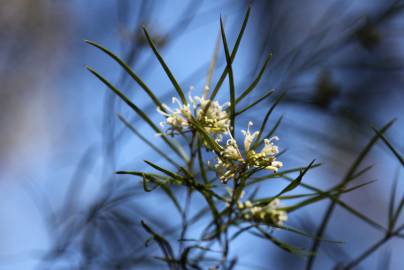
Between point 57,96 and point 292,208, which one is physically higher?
point 57,96

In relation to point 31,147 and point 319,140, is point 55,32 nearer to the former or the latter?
point 31,147

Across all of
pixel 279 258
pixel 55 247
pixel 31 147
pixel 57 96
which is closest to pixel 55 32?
pixel 57 96

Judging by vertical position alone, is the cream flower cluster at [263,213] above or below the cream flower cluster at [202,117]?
below

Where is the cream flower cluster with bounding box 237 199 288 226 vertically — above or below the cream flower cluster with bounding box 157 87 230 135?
below
